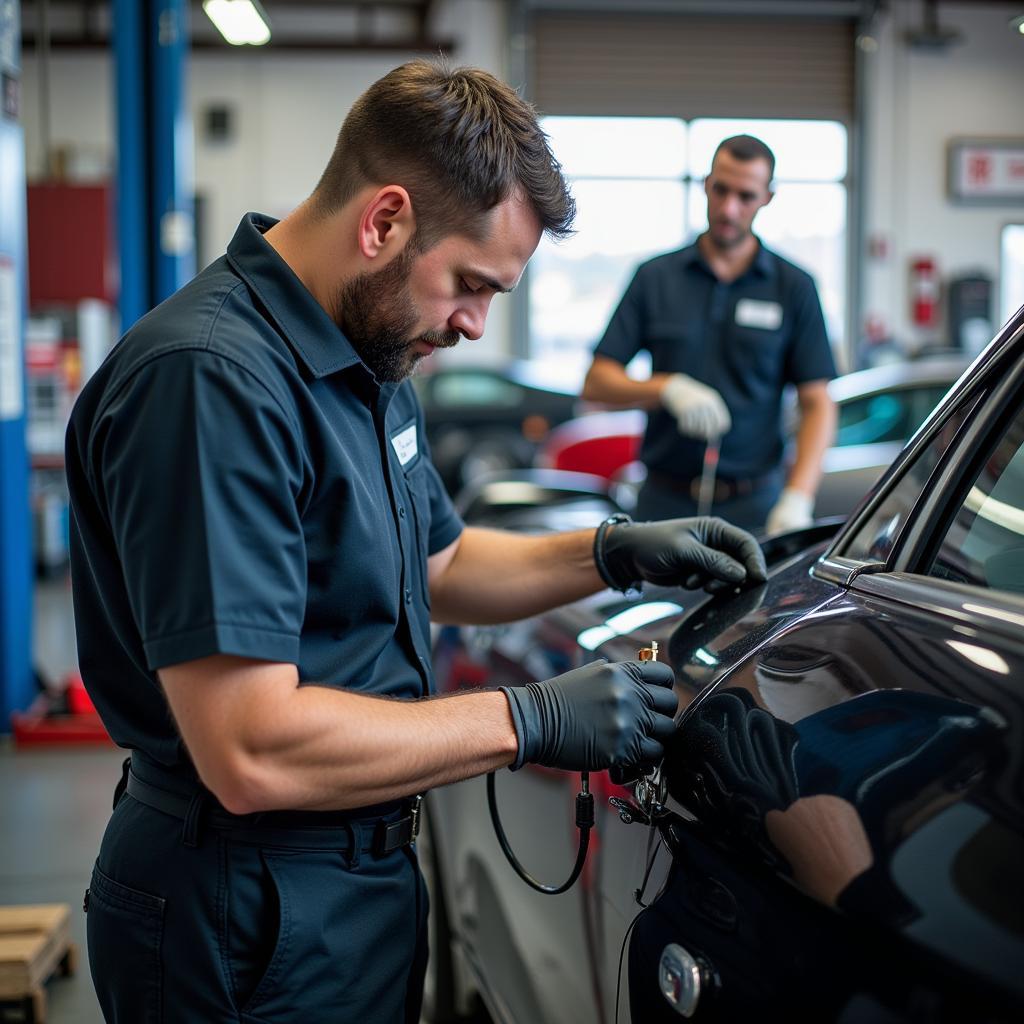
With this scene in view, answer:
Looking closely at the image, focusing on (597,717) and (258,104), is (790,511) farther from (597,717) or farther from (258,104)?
(258,104)

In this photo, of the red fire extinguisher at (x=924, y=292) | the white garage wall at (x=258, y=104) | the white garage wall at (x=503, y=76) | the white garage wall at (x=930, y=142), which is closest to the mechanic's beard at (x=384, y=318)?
the white garage wall at (x=258, y=104)

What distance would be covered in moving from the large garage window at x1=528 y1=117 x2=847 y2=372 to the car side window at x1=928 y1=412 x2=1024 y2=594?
11299 mm

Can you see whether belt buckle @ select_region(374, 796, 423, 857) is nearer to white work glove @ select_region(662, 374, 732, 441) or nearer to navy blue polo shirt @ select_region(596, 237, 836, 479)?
white work glove @ select_region(662, 374, 732, 441)

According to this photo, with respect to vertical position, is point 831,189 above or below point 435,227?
above

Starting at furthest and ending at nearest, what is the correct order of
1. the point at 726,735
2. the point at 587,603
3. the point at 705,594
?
the point at 587,603
the point at 705,594
the point at 726,735

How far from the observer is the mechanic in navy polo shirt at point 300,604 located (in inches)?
45.1

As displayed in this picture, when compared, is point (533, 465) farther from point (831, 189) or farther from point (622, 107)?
point (831, 189)

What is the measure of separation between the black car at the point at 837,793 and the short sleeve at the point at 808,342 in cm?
185

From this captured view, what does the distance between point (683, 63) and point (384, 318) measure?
12411 mm

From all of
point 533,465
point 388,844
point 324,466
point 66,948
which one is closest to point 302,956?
point 388,844

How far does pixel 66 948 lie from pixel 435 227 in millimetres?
2230

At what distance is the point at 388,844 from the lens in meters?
1.43

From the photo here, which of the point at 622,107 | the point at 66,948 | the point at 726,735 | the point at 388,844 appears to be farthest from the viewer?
the point at 622,107

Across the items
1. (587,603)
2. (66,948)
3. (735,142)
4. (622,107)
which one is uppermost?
(622,107)
